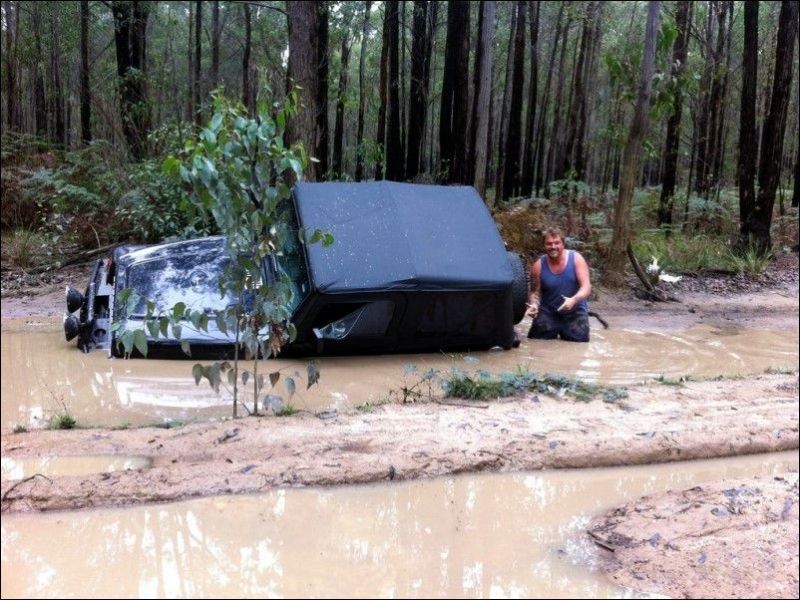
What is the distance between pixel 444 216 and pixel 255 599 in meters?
5.31

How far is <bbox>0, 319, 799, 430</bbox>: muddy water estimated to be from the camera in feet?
17.7

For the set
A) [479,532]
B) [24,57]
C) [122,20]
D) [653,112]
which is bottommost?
[479,532]

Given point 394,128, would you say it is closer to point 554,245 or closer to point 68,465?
point 554,245

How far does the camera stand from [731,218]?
55.8 ft

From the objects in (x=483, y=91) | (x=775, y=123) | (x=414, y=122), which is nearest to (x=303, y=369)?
(x=483, y=91)

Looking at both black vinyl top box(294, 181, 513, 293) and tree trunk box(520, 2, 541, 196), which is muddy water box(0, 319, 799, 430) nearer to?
black vinyl top box(294, 181, 513, 293)

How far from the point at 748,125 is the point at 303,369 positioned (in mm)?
12071

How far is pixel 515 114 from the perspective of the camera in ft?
68.9

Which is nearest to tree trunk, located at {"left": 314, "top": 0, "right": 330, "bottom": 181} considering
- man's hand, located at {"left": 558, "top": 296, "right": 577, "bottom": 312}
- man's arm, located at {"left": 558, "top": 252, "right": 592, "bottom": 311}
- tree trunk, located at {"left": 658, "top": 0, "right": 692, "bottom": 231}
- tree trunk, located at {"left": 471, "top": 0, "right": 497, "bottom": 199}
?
tree trunk, located at {"left": 471, "top": 0, "right": 497, "bottom": 199}

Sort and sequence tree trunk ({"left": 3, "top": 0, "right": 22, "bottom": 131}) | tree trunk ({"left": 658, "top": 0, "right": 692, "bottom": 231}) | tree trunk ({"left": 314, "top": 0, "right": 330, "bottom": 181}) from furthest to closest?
tree trunk ({"left": 658, "top": 0, "right": 692, "bottom": 231}) < tree trunk ({"left": 3, "top": 0, "right": 22, "bottom": 131}) < tree trunk ({"left": 314, "top": 0, "right": 330, "bottom": 181})

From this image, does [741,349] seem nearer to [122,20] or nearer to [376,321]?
[376,321]

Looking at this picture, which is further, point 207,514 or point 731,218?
point 731,218

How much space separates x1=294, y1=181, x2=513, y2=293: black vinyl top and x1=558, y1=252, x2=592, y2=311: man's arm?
3.46 feet

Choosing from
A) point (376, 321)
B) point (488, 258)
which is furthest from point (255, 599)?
point (488, 258)
